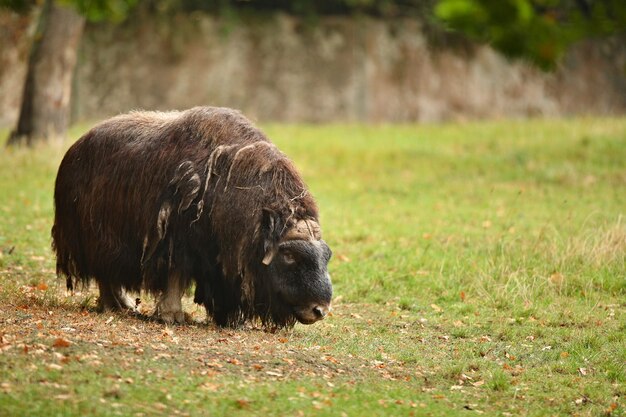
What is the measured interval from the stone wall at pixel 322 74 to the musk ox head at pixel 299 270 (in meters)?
16.2

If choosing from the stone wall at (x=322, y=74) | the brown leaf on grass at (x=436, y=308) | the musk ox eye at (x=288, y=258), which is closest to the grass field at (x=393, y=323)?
the brown leaf on grass at (x=436, y=308)

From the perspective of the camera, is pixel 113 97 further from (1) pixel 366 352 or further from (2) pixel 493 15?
(2) pixel 493 15

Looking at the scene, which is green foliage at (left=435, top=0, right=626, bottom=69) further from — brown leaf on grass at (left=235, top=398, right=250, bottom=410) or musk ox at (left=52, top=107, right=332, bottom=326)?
musk ox at (left=52, top=107, right=332, bottom=326)

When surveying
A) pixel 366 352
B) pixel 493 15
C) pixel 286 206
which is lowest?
pixel 366 352

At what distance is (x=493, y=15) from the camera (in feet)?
16.1

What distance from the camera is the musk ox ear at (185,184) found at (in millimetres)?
8727

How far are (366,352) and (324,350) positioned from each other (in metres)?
0.39

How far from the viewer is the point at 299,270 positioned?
8492 millimetres

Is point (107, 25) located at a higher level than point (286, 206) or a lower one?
higher

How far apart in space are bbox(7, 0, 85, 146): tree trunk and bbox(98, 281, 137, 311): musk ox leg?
9.54 metres

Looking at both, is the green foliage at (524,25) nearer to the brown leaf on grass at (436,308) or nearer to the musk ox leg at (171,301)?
the musk ox leg at (171,301)

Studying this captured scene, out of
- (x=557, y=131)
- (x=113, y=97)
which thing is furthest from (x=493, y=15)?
(x=113, y=97)

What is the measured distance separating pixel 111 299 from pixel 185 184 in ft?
4.86

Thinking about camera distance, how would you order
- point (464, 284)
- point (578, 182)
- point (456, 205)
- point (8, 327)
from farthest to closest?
point (578, 182) → point (456, 205) → point (464, 284) → point (8, 327)
